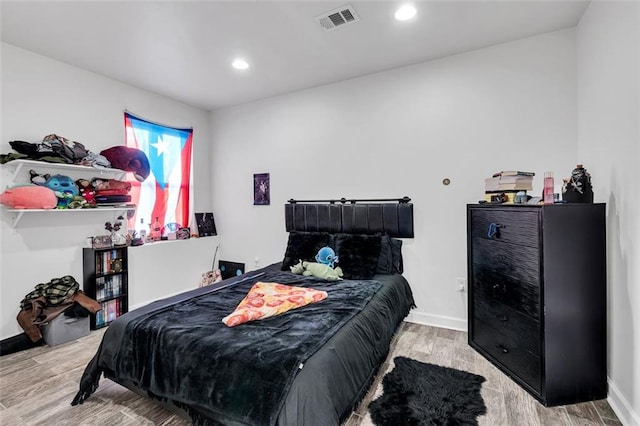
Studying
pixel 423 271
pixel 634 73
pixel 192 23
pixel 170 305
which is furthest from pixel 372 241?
pixel 192 23

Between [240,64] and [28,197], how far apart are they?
2.28 meters

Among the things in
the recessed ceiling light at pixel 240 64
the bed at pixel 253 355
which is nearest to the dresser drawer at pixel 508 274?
the bed at pixel 253 355

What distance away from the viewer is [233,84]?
3590mm

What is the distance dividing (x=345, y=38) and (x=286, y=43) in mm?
534

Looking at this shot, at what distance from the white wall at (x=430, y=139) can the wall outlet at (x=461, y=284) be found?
0.06 m

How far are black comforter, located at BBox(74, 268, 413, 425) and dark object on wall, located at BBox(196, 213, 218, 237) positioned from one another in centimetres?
234

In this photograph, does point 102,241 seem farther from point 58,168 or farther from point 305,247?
point 305,247

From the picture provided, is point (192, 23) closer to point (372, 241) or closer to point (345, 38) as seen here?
point (345, 38)

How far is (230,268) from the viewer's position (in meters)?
4.43

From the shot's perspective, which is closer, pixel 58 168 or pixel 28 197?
pixel 28 197

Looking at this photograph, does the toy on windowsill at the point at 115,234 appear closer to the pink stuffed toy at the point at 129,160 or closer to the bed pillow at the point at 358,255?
the pink stuffed toy at the point at 129,160

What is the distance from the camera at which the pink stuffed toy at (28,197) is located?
2.54 metres

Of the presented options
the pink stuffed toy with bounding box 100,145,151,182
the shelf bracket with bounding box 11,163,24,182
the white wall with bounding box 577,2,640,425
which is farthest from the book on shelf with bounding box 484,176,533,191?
the shelf bracket with bounding box 11,163,24,182

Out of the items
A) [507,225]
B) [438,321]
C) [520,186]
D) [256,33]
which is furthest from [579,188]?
[256,33]
